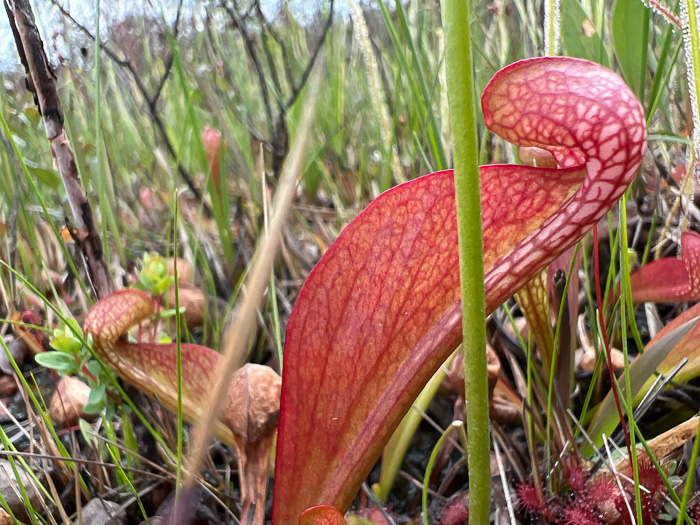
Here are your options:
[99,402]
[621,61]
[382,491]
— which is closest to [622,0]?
[621,61]

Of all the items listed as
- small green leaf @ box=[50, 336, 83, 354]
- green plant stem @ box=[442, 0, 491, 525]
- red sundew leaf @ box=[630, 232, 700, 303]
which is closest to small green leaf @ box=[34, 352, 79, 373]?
small green leaf @ box=[50, 336, 83, 354]

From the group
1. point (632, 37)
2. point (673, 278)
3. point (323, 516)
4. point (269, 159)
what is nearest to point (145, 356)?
point (323, 516)

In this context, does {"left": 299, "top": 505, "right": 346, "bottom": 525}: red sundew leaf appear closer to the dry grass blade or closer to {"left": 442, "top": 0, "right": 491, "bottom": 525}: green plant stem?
{"left": 442, "top": 0, "right": 491, "bottom": 525}: green plant stem

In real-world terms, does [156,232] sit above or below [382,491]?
above

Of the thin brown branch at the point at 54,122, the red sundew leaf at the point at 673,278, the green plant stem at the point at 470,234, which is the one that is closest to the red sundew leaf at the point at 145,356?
the thin brown branch at the point at 54,122

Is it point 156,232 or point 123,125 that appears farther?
point 123,125

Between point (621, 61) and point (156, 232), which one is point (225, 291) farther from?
point (621, 61)

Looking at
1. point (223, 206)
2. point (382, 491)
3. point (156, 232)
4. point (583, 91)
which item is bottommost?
point (382, 491)
